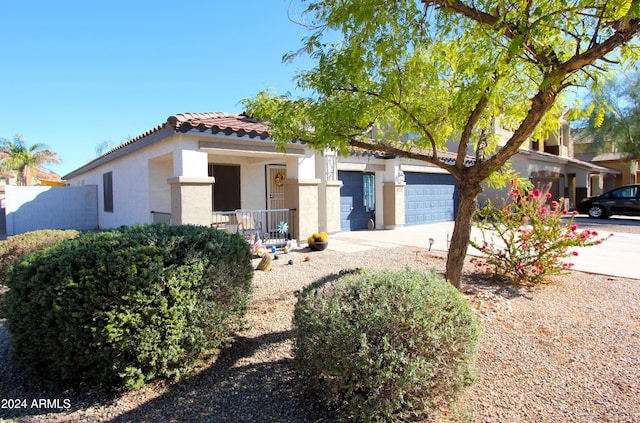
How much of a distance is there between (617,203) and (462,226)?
18.4 m

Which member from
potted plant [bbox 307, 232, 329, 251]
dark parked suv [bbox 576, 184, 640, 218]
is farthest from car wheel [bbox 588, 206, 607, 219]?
potted plant [bbox 307, 232, 329, 251]

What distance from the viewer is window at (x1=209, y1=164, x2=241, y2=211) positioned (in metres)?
11.9

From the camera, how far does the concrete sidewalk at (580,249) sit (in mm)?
7781

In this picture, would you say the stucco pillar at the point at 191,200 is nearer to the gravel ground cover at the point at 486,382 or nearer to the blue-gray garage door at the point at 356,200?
the gravel ground cover at the point at 486,382

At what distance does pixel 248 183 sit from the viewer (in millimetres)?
12438

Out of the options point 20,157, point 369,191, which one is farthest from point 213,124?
point 20,157

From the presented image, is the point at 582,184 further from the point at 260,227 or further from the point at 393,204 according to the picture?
the point at 260,227

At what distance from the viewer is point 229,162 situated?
473 inches

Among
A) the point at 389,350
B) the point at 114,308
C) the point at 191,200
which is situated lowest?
the point at 389,350

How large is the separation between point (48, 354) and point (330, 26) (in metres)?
4.38

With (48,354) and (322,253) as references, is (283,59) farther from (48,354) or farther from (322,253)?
(322,253)

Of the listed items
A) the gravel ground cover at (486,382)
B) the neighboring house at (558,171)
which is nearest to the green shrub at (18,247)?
the gravel ground cover at (486,382)

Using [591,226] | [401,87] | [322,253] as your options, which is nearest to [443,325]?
Answer: [401,87]

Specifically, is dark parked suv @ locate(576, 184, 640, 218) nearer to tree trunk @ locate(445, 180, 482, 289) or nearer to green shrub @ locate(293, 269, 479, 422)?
tree trunk @ locate(445, 180, 482, 289)
